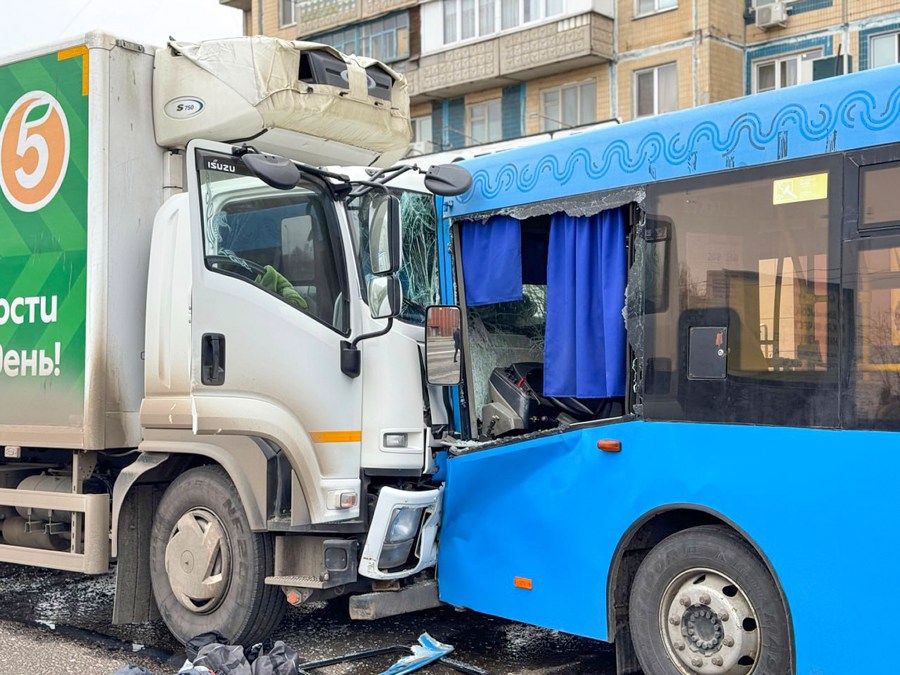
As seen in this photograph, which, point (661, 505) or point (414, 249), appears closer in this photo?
point (661, 505)

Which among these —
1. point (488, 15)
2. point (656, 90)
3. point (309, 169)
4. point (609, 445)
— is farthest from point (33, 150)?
point (488, 15)

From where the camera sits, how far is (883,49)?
2280cm

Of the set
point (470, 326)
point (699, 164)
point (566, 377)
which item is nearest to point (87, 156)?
point (470, 326)

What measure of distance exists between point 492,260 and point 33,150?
317 cm

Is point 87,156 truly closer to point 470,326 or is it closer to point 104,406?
point 104,406

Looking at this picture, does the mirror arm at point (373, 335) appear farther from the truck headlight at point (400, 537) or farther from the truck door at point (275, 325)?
the truck headlight at point (400, 537)

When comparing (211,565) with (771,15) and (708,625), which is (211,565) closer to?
(708,625)

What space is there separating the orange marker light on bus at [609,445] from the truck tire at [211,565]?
2055 millimetres

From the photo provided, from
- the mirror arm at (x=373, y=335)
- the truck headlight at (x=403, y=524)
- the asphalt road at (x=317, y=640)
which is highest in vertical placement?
the mirror arm at (x=373, y=335)

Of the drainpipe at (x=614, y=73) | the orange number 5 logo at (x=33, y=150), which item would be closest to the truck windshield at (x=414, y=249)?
the orange number 5 logo at (x=33, y=150)

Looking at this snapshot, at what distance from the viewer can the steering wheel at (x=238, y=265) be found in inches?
228

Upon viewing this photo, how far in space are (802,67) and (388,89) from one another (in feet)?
63.5

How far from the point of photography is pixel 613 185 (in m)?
5.24

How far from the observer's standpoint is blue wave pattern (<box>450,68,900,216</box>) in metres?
4.34
